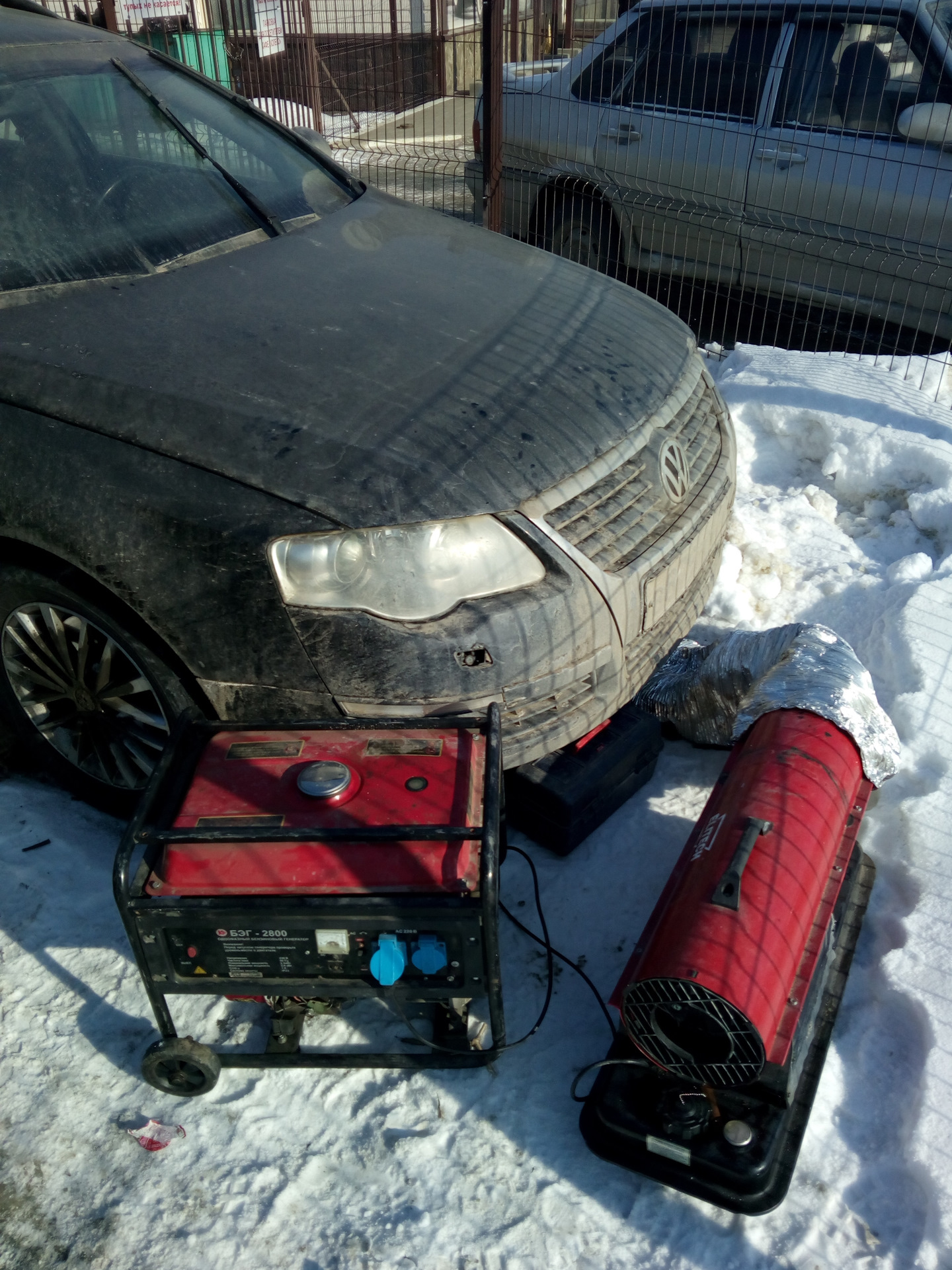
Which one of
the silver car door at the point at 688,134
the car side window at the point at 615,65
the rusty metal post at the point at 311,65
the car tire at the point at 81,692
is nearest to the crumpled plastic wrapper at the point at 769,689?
the car tire at the point at 81,692

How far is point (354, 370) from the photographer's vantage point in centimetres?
273

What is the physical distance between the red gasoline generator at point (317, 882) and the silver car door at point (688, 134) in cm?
452

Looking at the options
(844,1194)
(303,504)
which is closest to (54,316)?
(303,504)

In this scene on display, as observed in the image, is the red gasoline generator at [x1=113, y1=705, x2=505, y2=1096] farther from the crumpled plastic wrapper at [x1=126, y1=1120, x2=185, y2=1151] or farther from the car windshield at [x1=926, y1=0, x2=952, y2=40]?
the car windshield at [x1=926, y1=0, x2=952, y2=40]

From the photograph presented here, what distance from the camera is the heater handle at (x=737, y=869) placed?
7.30ft

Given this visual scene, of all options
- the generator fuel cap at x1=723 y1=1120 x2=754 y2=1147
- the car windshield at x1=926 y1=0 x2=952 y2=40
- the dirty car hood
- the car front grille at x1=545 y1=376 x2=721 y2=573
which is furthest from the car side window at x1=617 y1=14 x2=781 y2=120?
the generator fuel cap at x1=723 y1=1120 x2=754 y2=1147

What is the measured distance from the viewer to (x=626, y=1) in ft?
24.4

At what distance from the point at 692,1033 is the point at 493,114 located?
5.66m

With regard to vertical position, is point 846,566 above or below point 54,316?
below

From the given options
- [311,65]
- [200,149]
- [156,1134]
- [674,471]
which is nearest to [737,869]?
[674,471]

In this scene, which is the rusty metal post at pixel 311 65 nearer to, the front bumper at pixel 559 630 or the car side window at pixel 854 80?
the car side window at pixel 854 80

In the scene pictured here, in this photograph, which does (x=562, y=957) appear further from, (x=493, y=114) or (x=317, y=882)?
(x=493, y=114)

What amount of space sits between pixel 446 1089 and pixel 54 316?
2.29 m

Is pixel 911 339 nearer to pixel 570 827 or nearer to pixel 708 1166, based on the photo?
pixel 570 827
